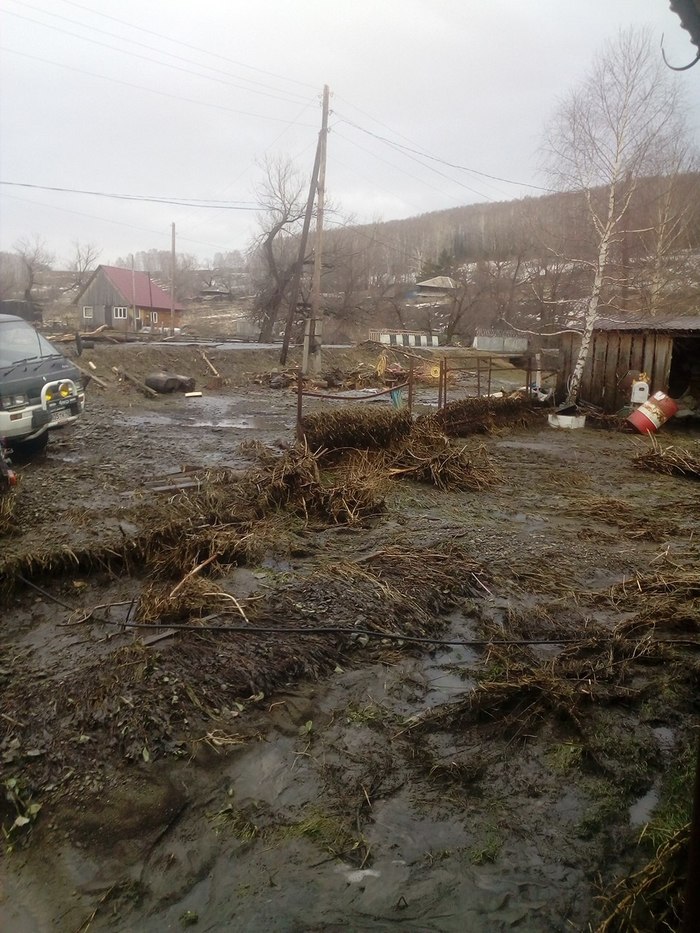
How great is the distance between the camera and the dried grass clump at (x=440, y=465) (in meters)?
8.92

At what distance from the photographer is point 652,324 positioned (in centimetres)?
1598

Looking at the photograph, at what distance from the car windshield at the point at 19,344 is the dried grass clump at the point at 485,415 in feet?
21.7

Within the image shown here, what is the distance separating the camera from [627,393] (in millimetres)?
16469

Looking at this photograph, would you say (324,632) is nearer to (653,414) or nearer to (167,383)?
(653,414)

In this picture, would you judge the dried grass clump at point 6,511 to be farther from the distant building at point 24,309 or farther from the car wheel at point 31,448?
the distant building at point 24,309

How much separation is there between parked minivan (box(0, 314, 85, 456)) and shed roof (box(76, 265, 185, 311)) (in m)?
43.9

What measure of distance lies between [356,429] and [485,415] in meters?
5.73

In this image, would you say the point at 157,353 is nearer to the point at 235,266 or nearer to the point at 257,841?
the point at 257,841

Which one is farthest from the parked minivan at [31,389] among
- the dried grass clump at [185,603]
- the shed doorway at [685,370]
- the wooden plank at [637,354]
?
the shed doorway at [685,370]

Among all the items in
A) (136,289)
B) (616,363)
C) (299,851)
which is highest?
(136,289)

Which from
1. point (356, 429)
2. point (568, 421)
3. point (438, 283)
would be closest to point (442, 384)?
point (568, 421)

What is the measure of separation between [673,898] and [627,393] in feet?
52.4

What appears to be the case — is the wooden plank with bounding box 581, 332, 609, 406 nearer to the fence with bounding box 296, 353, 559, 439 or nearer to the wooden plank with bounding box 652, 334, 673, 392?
the fence with bounding box 296, 353, 559, 439

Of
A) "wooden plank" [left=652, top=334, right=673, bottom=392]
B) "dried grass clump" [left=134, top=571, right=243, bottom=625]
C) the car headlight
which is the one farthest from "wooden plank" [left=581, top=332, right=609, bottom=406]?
"dried grass clump" [left=134, top=571, right=243, bottom=625]
